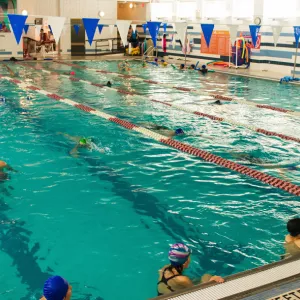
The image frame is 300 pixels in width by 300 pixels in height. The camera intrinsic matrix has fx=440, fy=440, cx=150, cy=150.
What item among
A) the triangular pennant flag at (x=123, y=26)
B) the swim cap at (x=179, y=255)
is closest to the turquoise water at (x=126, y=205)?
the swim cap at (x=179, y=255)

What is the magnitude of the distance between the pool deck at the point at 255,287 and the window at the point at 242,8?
1807cm

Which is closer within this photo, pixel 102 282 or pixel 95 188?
pixel 102 282

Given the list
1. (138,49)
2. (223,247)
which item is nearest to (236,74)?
(138,49)

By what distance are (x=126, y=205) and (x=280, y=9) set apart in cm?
1524

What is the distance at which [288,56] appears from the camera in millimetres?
18516

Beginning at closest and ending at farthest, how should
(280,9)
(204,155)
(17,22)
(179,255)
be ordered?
1. (179,255)
2. (204,155)
3. (17,22)
4. (280,9)

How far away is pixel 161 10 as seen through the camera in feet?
82.5

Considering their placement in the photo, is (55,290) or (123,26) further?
(123,26)

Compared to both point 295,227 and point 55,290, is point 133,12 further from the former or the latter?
point 55,290

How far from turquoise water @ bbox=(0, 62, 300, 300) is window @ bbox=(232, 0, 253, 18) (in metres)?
11.2

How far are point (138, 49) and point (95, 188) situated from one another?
22.2m

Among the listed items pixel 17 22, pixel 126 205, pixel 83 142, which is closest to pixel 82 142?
pixel 83 142

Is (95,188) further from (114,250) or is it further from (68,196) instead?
(114,250)

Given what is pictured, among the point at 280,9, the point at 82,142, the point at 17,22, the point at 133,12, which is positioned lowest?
the point at 82,142
